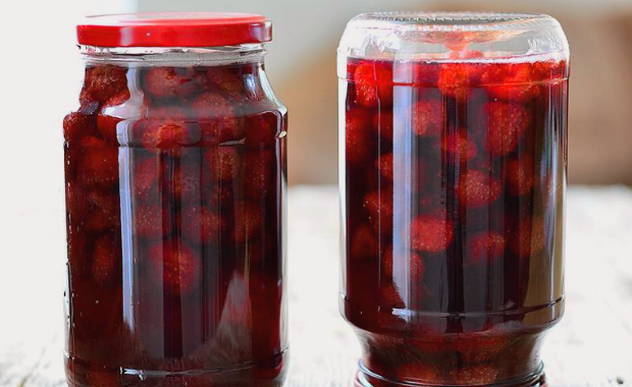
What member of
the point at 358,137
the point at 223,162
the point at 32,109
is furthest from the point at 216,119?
the point at 32,109

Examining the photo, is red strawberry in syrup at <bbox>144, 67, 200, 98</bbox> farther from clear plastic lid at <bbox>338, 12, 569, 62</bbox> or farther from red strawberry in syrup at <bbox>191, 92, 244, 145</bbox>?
clear plastic lid at <bbox>338, 12, 569, 62</bbox>

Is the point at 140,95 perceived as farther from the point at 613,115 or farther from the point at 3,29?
the point at 613,115

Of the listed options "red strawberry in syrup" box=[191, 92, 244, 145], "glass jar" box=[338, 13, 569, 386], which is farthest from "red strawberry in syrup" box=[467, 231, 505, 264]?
"red strawberry in syrup" box=[191, 92, 244, 145]

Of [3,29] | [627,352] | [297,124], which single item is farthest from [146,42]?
[297,124]

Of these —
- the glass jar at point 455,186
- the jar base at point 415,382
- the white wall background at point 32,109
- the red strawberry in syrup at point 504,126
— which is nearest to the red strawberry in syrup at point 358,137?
the glass jar at point 455,186

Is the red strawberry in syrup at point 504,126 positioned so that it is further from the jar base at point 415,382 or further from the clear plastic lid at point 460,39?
the jar base at point 415,382
